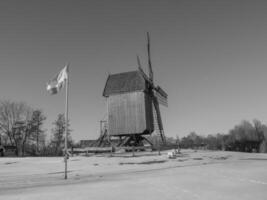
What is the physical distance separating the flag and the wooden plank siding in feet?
67.6

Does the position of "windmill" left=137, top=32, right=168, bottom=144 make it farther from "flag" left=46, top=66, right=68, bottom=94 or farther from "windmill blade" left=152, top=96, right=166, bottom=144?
"flag" left=46, top=66, right=68, bottom=94

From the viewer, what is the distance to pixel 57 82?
43.2ft

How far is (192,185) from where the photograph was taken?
27.6 feet

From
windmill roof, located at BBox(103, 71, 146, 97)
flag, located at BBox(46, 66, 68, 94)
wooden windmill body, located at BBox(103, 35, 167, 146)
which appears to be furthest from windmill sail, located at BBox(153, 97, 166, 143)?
flag, located at BBox(46, 66, 68, 94)

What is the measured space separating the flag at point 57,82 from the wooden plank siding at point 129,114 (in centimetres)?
2060

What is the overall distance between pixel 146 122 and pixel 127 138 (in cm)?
385

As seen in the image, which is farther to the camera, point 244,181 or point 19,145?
point 19,145

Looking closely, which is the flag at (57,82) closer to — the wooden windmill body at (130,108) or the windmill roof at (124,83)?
the wooden windmill body at (130,108)

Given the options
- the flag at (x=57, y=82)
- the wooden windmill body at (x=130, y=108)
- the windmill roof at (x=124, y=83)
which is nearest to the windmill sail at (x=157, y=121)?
the wooden windmill body at (x=130, y=108)

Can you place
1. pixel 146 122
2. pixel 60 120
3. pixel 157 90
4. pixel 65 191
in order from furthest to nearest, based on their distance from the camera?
1. pixel 60 120
2. pixel 157 90
3. pixel 146 122
4. pixel 65 191

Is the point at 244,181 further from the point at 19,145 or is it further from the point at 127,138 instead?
the point at 19,145

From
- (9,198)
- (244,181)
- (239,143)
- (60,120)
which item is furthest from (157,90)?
(60,120)

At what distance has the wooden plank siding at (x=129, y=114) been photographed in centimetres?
3309

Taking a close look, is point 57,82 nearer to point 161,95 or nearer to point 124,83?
point 124,83
